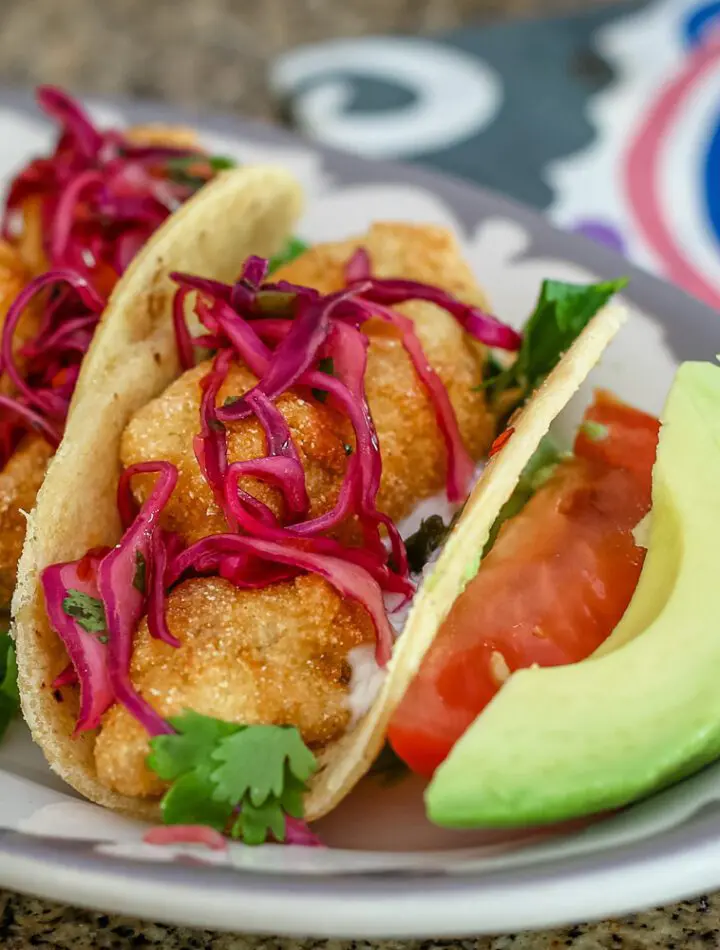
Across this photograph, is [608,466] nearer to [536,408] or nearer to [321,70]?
[536,408]

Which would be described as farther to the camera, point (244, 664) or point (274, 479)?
point (274, 479)

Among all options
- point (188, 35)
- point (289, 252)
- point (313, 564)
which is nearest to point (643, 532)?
point (313, 564)

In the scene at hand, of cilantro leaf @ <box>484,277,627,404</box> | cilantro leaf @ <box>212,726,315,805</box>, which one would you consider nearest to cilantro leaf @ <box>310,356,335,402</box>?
cilantro leaf @ <box>484,277,627,404</box>

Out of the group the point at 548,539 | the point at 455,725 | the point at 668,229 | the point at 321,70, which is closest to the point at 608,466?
the point at 548,539

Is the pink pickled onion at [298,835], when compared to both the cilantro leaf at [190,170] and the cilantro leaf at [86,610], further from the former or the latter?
the cilantro leaf at [190,170]

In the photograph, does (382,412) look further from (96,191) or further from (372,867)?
(96,191)

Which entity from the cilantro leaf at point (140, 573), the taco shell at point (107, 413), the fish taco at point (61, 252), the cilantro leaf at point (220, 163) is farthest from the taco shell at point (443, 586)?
the cilantro leaf at point (220, 163)

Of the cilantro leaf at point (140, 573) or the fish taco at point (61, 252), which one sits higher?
the fish taco at point (61, 252)

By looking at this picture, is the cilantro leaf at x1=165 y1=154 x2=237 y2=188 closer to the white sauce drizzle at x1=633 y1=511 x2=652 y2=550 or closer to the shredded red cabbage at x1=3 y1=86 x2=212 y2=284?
the shredded red cabbage at x1=3 y1=86 x2=212 y2=284
